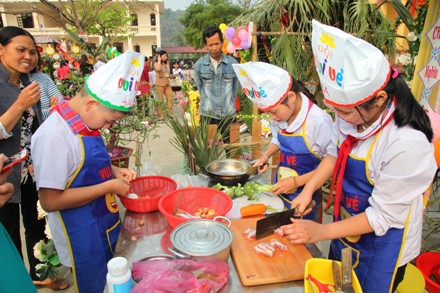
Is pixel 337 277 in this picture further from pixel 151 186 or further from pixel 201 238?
pixel 151 186

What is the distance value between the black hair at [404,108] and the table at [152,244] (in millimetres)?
726

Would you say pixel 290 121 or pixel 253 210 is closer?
pixel 253 210

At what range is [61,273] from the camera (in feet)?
9.37

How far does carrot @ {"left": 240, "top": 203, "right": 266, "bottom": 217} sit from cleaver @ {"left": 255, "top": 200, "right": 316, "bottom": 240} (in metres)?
0.27

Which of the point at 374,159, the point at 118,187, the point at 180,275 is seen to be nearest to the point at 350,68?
the point at 374,159

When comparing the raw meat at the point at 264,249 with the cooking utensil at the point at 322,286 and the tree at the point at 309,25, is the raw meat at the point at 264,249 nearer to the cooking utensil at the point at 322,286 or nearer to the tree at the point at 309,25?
the cooking utensil at the point at 322,286

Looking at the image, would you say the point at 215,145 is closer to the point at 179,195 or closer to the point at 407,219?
the point at 179,195

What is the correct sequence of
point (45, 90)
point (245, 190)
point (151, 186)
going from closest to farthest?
point (245, 190) < point (151, 186) < point (45, 90)

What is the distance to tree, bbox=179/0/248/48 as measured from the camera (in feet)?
92.5

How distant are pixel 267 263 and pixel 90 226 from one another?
99cm

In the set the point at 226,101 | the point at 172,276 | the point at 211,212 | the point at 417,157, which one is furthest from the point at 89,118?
the point at 226,101

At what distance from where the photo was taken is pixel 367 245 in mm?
1414

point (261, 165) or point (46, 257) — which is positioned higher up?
point (261, 165)

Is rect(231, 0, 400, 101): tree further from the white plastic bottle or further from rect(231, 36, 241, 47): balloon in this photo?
the white plastic bottle
